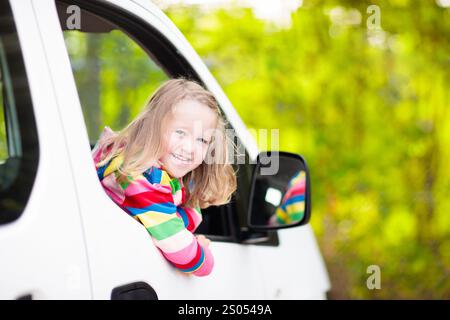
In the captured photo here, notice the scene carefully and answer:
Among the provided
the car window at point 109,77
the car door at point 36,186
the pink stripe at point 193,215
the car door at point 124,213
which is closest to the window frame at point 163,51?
the car door at point 124,213

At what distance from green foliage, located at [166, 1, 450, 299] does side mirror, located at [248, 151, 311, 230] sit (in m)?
4.02

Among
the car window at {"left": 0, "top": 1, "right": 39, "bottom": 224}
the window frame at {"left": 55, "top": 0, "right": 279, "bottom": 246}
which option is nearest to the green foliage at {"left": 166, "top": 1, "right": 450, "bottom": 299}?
the window frame at {"left": 55, "top": 0, "right": 279, "bottom": 246}

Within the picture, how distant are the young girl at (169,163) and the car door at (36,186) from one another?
267mm

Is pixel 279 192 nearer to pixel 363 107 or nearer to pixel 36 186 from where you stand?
pixel 36 186

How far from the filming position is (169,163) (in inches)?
75.4

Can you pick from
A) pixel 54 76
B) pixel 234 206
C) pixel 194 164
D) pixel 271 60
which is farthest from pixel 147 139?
pixel 271 60

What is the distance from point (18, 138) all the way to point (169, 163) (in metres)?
0.45

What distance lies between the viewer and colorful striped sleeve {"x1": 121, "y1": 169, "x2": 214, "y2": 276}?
181 cm

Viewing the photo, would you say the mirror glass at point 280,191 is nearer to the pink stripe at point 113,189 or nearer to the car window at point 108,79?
the pink stripe at point 113,189

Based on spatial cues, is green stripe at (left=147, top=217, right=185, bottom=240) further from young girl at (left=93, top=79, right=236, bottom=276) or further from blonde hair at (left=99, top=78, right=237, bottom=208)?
blonde hair at (left=99, top=78, right=237, bottom=208)

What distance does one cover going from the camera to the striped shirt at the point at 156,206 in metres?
1.81
